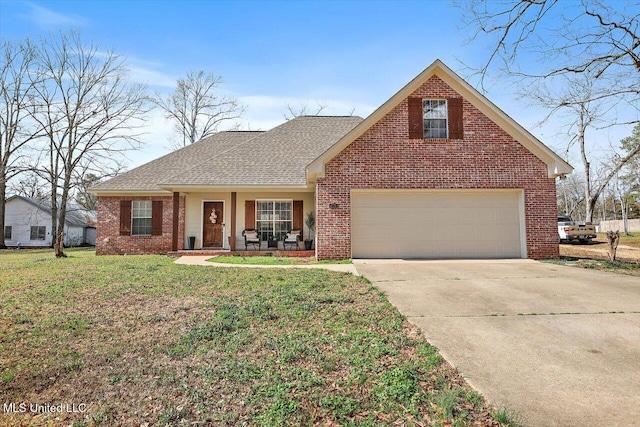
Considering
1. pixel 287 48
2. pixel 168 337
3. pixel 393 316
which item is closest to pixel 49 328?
pixel 168 337

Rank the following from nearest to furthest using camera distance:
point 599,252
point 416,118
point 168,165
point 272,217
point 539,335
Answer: point 539,335 → point 416,118 → point 272,217 → point 599,252 → point 168,165

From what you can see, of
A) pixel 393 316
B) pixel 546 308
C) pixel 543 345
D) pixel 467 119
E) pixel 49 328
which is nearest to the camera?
pixel 543 345

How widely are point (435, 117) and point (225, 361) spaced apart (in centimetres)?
1045

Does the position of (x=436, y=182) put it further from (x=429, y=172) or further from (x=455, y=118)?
(x=455, y=118)

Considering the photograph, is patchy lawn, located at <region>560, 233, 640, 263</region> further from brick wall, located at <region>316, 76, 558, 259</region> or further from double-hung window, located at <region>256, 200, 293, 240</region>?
double-hung window, located at <region>256, 200, 293, 240</region>

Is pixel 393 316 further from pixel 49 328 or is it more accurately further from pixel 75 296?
pixel 75 296

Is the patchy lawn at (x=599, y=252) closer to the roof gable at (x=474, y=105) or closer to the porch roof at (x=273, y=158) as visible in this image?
the roof gable at (x=474, y=105)

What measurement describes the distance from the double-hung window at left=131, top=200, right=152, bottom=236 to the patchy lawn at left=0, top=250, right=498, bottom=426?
9.42m

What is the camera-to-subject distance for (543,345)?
4008 mm

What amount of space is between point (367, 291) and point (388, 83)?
29.5ft

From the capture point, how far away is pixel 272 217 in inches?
585

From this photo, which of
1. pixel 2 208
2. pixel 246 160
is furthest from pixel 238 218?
pixel 2 208

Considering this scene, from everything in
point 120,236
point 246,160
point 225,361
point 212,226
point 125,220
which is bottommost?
point 225,361

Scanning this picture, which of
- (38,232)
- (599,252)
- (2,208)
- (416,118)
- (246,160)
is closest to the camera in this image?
(416,118)
